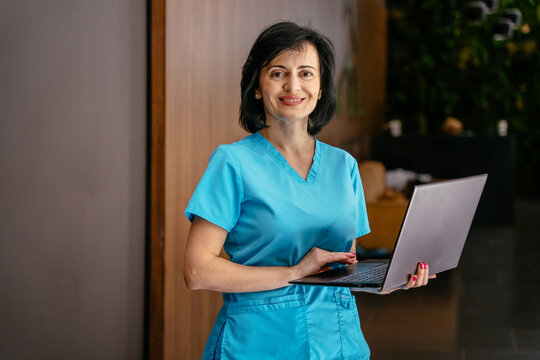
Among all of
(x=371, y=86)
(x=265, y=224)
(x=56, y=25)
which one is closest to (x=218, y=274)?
(x=265, y=224)

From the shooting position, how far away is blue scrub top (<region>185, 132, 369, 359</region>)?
3.94 feet

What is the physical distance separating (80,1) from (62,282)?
85 centimetres

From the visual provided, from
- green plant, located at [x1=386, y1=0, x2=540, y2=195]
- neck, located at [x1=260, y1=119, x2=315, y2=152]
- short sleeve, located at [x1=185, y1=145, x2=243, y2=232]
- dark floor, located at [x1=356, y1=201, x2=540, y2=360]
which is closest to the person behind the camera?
short sleeve, located at [x1=185, y1=145, x2=243, y2=232]

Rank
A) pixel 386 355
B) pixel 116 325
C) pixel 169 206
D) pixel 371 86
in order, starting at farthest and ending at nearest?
pixel 371 86 < pixel 386 355 < pixel 169 206 < pixel 116 325

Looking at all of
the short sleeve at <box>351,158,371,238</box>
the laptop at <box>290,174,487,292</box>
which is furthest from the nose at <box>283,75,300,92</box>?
the laptop at <box>290,174,487,292</box>

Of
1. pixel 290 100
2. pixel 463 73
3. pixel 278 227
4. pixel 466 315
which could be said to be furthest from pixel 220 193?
pixel 463 73

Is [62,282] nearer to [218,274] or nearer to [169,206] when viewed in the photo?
[169,206]

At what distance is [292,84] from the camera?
1248 mm

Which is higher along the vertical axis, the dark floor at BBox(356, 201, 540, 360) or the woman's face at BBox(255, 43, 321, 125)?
the woman's face at BBox(255, 43, 321, 125)

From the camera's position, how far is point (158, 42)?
7.31 feet

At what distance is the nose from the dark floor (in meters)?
2.61

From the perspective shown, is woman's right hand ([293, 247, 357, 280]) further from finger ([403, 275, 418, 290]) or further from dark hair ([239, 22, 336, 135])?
dark hair ([239, 22, 336, 135])

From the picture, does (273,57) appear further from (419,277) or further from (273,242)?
(419,277)

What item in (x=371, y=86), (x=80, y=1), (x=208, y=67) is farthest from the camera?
(x=371, y=86)
